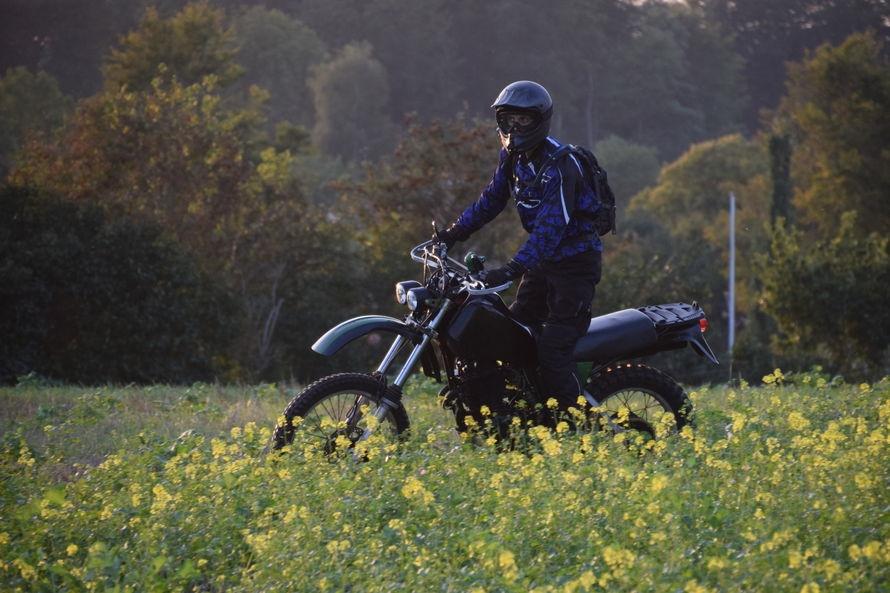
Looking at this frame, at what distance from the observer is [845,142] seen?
5422cm

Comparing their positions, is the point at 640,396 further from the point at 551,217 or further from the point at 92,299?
the point at 92,299

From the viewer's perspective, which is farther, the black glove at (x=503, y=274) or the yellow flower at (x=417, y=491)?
the black glove at (x=503, y=274)

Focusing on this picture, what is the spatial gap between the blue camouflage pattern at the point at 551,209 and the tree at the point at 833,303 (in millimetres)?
27170

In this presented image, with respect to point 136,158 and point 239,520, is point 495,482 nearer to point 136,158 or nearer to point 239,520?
point 239,520

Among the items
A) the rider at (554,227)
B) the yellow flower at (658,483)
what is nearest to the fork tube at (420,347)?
the rider at (554,227)

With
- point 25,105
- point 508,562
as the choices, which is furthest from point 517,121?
point 25,105

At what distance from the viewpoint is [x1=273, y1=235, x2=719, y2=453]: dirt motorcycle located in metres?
7.68

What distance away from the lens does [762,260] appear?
A: 36.3 metres

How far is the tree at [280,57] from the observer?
273 ft

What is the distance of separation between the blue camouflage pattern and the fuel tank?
1.11ft

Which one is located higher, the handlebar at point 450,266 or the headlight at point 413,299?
the handlebar at point 450,266

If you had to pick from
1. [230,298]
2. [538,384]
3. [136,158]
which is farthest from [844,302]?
[538,384]

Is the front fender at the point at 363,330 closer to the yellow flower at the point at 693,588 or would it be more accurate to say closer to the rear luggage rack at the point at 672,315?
the rear luggage rack at the point at 672,315

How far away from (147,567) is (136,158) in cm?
3104
